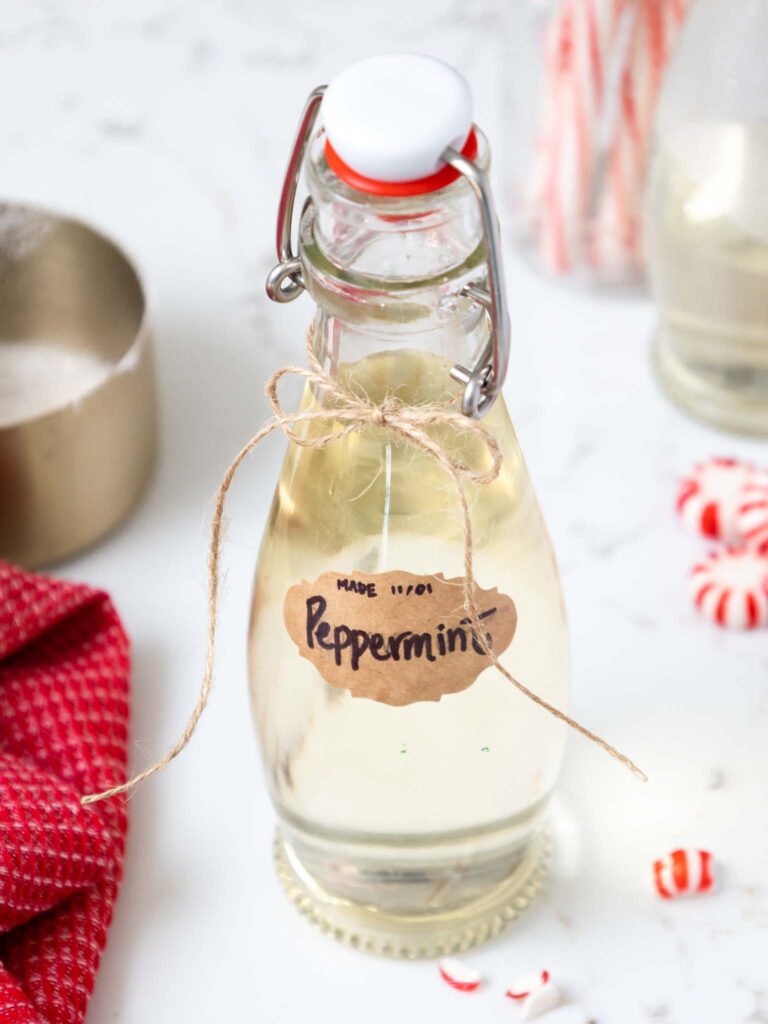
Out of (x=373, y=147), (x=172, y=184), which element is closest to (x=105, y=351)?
(x=172, y=184)

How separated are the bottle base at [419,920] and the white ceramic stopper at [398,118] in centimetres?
26

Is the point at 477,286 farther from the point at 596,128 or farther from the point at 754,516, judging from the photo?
the point at 596,128

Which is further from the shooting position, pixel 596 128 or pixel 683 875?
pixel 596 128

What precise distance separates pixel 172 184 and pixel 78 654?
1.12ft

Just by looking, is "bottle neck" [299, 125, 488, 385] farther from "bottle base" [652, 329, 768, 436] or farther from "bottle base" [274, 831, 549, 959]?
"bottle base" [652, 329, 768, 436]

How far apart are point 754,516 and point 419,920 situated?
0.24m

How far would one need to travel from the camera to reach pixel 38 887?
480 mm

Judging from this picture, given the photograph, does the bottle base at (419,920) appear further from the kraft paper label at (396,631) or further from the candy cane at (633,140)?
the candy cane at (633,140)

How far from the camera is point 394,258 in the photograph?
0.38m

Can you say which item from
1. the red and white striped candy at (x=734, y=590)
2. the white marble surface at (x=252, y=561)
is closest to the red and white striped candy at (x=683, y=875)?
the white marble surface at (x=252, y=561)

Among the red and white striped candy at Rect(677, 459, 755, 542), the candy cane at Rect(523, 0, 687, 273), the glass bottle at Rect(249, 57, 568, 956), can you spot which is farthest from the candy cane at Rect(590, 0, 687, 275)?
the glass bottle at Rect(249, 57, 568, 956)

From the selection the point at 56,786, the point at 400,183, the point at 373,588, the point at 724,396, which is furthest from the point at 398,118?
the point at 724,396

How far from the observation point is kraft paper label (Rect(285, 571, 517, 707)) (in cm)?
42

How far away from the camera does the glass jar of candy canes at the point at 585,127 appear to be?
2.35 feet
